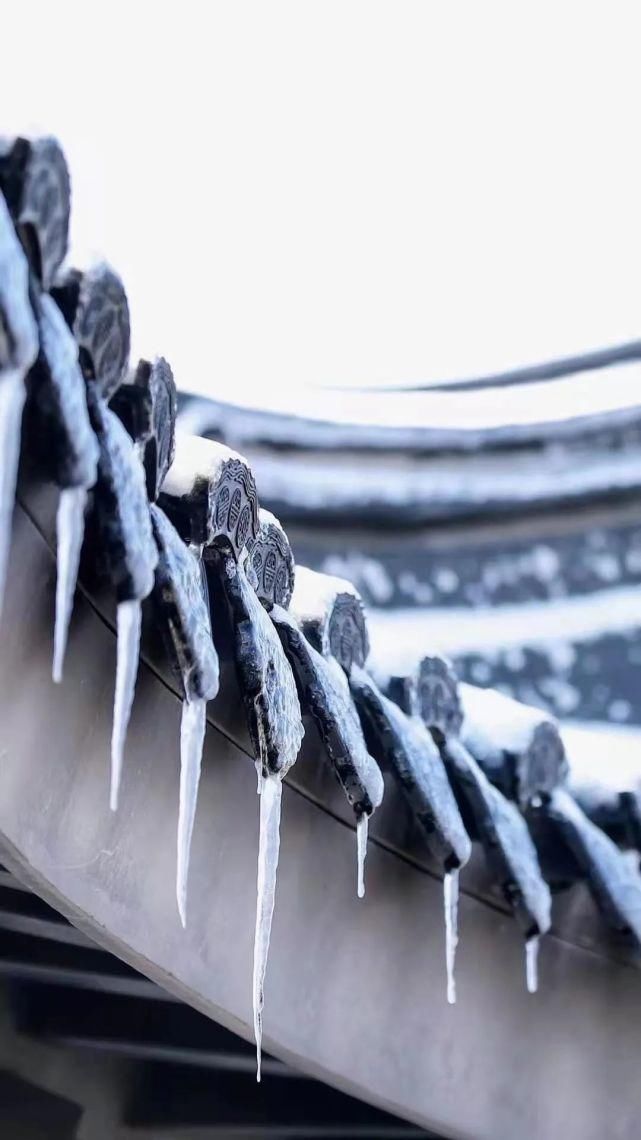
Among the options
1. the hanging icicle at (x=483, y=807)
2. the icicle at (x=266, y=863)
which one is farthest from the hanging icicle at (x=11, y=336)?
Result: the hanging icicle at (x=483, y=807)

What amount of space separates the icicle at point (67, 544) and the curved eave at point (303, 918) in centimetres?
9

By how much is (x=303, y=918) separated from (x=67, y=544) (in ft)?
2.56

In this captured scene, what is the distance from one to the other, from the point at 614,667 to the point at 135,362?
2.75m

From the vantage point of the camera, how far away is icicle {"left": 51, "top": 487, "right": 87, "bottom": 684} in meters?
1.01

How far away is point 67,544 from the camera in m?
1.03

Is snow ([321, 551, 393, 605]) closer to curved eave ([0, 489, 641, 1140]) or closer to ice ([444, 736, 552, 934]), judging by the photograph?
curved eave ([0, 489, 641, 1140])

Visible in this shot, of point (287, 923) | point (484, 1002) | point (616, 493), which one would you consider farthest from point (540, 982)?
point (616, 493)

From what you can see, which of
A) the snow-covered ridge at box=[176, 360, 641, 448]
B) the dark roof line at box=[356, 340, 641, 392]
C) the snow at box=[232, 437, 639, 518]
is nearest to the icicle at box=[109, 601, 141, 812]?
the snow-covered ridge at box=[176, 360, 641, 448]

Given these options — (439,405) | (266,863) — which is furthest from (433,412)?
(266,863)

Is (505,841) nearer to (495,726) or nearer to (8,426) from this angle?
(495,726)

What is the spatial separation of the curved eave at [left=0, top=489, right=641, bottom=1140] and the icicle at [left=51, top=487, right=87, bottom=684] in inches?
3.4

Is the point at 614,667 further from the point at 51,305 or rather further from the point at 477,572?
the point at 51,305

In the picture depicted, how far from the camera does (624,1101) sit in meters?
2.08

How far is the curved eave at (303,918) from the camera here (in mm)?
1219
